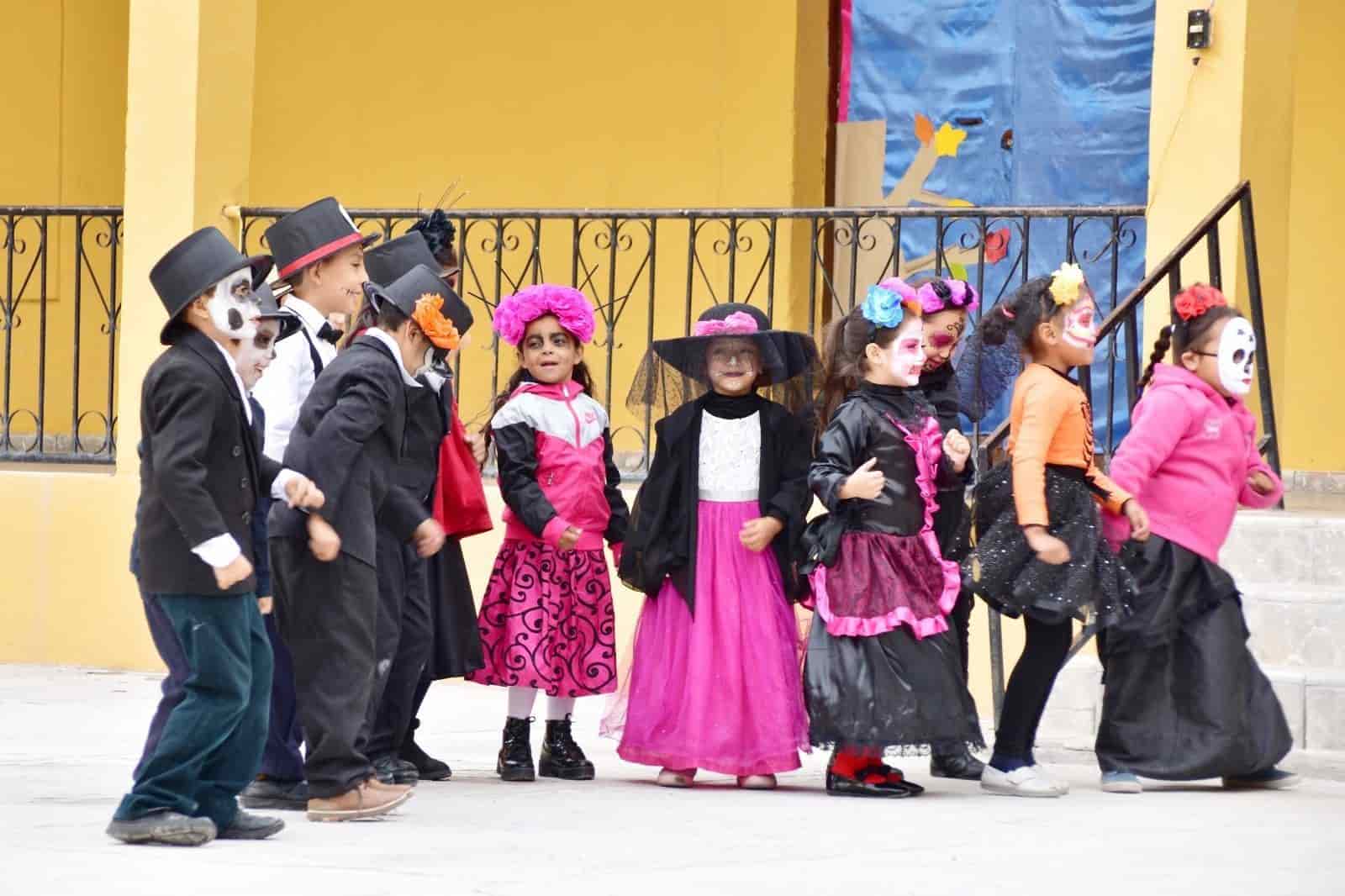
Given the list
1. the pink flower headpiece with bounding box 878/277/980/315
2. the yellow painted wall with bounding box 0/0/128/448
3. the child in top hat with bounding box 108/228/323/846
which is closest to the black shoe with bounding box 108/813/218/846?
the child in top hat with bounding box 108/228/323/846

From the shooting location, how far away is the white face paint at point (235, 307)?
205 inches

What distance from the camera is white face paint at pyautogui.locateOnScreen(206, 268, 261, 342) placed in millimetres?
5199

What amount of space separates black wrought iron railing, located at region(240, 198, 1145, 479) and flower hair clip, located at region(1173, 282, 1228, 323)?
2.29m

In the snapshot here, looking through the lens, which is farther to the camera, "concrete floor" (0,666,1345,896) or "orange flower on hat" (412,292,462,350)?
"orange flower on hat" (412,292,462,350)

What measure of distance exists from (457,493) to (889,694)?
4.74 feet

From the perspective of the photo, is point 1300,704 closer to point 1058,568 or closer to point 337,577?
point 1058,568

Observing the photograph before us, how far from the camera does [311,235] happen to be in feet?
19.7

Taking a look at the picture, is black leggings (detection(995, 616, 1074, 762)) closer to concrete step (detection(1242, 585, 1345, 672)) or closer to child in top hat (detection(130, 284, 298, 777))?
concrete step (detection(1242, 585, 1345, 672))

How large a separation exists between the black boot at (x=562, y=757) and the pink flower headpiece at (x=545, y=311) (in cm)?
119

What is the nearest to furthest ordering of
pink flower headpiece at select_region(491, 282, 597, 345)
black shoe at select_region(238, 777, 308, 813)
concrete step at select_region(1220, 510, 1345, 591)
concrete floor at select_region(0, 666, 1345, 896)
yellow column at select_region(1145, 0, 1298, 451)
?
concrete floor at select_region(0, 666, 1345, 896) < black shoe at select_region(238, 777, 308, 813) < pink flower headpiece at select_region(491, 282, 597, 345) < concrete step at select_region(1220, 510, 1345, 591) < yellow column at select_region(1145, 0, 1298, 451)

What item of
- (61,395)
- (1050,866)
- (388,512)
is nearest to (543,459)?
(388,512)

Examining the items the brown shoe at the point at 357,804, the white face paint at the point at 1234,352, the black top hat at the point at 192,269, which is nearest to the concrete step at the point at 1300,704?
the white face paint at the point at 1234,352

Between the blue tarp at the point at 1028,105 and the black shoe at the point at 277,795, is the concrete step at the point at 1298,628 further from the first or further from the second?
the black shoe at the point at 277,795

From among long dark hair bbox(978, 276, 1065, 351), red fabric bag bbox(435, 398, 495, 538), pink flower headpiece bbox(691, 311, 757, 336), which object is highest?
long dark hair bbox(978, 276, 1065, 351)
